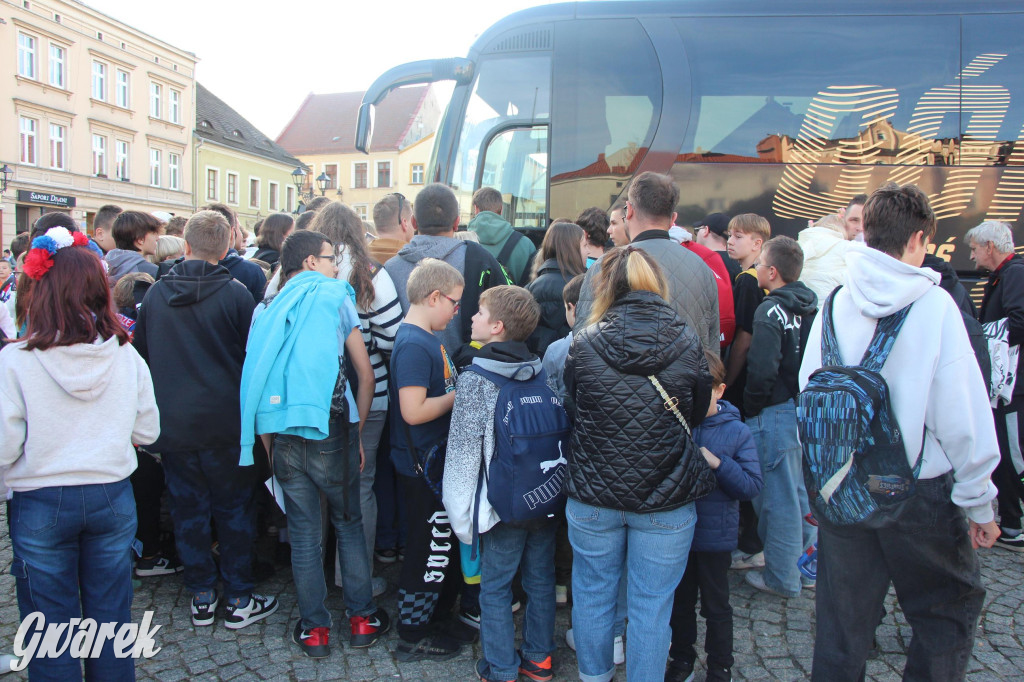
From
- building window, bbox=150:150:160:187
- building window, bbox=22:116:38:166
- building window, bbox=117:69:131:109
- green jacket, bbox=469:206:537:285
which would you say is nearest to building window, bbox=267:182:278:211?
building window, bbox=150:150:160:187

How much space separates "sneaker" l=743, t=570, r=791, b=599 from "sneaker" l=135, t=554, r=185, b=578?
344 cm

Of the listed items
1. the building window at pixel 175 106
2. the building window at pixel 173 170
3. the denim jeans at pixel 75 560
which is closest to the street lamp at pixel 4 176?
the building window at pixel 173 170

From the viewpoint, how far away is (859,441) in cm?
218

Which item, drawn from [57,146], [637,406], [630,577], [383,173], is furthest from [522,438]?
[383,173]

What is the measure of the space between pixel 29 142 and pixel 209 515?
34205mm

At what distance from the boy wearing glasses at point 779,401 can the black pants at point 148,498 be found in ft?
11.5

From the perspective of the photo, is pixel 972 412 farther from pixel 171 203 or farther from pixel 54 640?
pixel 171 203

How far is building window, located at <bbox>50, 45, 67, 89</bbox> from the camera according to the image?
101 ft

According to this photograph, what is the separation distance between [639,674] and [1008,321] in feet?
11.9

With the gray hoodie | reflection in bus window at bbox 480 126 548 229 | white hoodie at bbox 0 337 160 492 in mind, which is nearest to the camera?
white hoodie at bbox 0 337 160 492

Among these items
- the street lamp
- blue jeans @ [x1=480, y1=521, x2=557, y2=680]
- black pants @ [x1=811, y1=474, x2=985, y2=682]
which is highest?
the street lamp

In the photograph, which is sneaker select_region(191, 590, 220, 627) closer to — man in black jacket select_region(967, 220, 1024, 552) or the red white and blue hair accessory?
the red white and blue hair accessory

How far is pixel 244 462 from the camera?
309 centimetres

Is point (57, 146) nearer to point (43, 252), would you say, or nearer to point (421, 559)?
point (43, 252)
